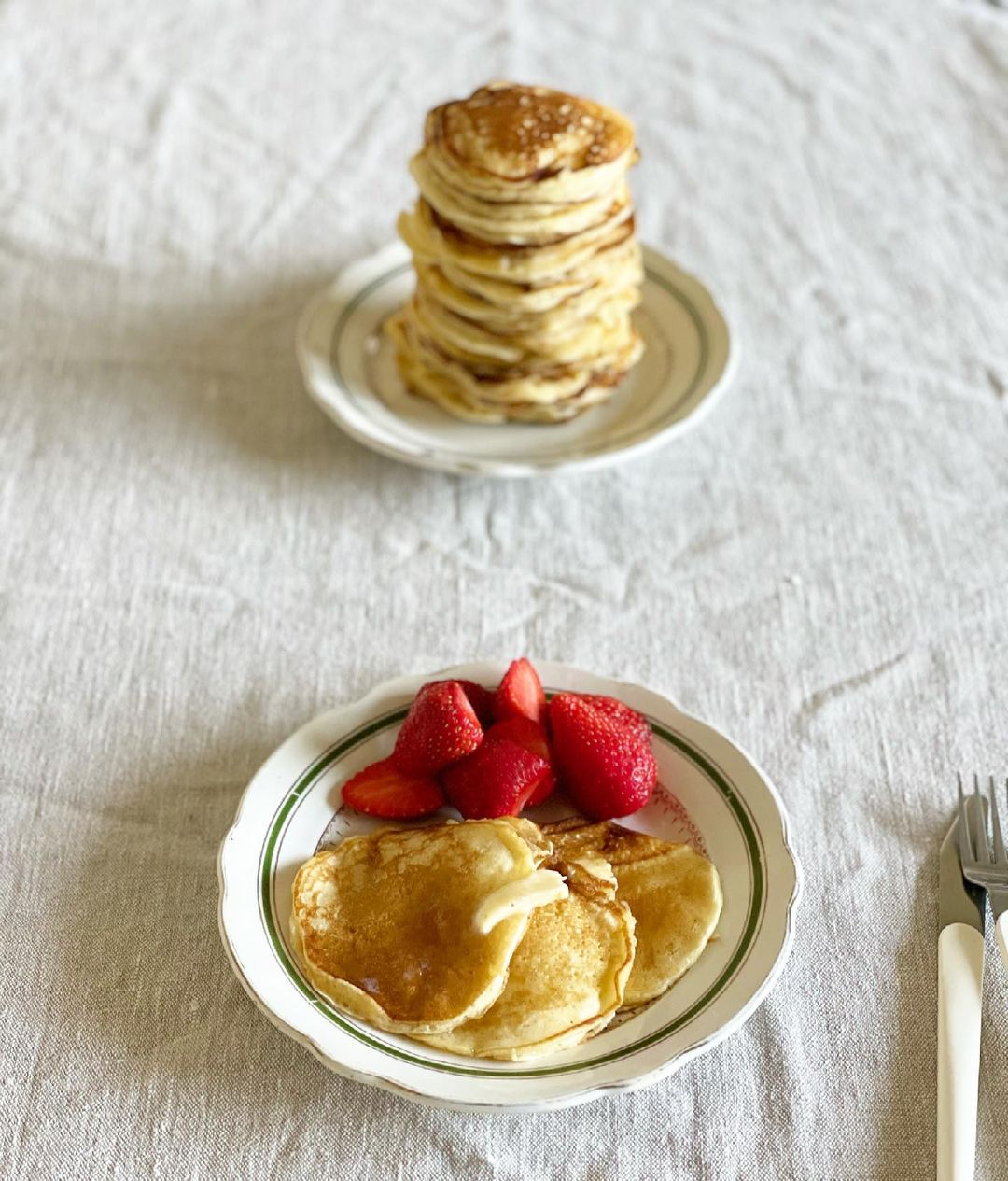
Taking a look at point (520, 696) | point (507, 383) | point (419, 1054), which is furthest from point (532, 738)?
point (507, 383)

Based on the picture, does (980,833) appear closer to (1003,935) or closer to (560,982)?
(1003,935)

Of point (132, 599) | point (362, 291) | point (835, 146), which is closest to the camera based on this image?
point (132, 599)

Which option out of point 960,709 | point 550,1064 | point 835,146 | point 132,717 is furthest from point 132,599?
point 835,146

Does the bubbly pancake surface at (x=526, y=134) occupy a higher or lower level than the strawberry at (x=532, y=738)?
higher

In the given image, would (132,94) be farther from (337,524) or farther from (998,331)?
(998,331)

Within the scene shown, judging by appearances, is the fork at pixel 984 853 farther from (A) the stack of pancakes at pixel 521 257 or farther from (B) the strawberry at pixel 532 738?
(A) the stack of pancakes at pixel 521 257

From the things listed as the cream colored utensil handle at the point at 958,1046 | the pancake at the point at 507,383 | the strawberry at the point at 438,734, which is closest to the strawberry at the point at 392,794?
the strawberry at the point at 438,734
